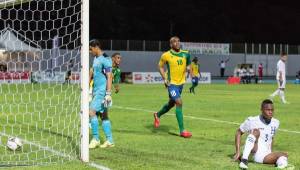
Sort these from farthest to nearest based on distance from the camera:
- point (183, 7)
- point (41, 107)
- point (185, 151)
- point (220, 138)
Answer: point (183, 7) < point (41, 107) < point (220, 138) < point (185, 151)

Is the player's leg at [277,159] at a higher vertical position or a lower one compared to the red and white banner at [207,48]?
lower

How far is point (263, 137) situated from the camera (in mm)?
8914

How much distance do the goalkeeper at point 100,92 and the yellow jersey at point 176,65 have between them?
2.77 m

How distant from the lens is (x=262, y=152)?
9.05 m

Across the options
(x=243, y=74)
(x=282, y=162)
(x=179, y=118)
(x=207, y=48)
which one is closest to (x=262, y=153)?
Result: (x=282, y=162)

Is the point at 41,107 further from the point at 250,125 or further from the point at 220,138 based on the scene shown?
the point at 250,125

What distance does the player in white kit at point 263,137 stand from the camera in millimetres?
8766

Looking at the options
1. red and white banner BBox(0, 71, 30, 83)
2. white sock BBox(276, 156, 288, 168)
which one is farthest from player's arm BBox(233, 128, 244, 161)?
red and white banner BBox(0, 71, 30, 83)

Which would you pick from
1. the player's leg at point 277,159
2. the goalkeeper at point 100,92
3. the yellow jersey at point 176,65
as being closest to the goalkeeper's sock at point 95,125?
the goalkeeper at point 100,92

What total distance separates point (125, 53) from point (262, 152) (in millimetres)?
50334

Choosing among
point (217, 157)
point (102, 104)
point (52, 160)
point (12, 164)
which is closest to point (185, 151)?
point (217, 157)

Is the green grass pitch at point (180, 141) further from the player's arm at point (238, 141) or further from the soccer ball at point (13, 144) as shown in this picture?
the soccer ball at point (13, 144)

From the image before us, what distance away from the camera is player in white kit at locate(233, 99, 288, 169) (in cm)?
877

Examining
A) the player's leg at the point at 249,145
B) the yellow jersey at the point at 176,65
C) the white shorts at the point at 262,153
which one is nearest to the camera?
the player's leg at the point at 249,145
